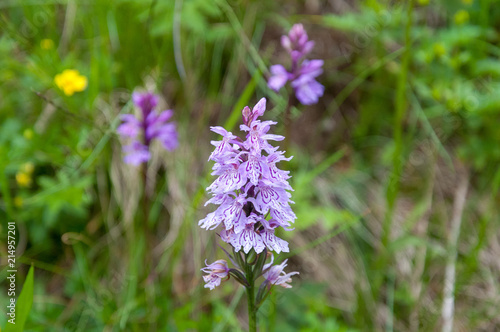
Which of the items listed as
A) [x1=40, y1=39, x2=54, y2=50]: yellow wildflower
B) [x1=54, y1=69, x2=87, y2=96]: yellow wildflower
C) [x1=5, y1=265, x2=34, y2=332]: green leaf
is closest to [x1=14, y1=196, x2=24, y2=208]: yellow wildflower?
[x1=54, y1=69, x2=87, y2=96]: yellow wildflower

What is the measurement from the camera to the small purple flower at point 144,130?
236cm

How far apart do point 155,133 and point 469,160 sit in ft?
7.30

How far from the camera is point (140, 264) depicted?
276cm

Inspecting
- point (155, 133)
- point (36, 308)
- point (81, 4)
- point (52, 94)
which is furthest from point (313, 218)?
point (81, 4)

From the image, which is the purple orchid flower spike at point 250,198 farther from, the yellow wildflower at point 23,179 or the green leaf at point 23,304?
the yellow wildflower at point 23,179

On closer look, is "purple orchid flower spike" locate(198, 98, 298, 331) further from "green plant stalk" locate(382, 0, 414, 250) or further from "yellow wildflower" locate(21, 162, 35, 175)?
"yellow wildflower" locate(21, 162, 35, 175)

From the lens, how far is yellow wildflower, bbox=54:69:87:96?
9.29 ft

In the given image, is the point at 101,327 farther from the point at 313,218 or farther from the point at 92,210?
the point at 313,218

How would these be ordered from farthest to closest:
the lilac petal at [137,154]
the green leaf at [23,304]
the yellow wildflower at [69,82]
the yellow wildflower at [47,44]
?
the yellow wildflower at [47,44] → the yellow wildflower at [69,82] → the lilac petal at [137,154] → the green leaf at [23,304]

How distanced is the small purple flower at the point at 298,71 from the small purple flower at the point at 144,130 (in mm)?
615

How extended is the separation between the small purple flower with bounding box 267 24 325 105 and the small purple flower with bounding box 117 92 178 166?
615mm

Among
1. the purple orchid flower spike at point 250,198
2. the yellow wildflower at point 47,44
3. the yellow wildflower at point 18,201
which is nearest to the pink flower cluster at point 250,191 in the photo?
the purple orchid flower spike at point 250,198

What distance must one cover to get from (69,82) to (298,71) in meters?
1.45

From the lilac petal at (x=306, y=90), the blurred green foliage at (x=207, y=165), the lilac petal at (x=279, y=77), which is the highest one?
the lilac petal at (x=279, y=77)
